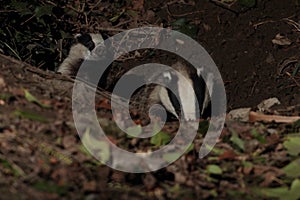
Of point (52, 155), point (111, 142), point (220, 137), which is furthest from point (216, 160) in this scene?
point (52, 155)

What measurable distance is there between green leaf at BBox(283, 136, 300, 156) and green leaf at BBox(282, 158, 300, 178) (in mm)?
155

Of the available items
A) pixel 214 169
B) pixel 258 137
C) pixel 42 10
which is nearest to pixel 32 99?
pixel 214 169

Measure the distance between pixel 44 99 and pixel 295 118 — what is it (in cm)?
169

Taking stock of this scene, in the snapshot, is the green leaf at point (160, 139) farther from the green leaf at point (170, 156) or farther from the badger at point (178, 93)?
the badger at point (178, 93)

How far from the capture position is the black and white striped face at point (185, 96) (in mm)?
4281

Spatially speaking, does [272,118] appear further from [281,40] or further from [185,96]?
[281,40]

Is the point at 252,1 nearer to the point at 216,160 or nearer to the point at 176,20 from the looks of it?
the point at 176,20

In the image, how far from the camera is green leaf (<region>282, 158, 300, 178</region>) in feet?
9.30

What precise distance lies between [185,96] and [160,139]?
1307 mm

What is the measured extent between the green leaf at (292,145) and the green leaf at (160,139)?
0.64 m

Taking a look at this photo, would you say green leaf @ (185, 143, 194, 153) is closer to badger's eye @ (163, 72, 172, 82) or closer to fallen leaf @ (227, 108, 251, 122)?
fallen leaf @ (227, 108, 251, 122)

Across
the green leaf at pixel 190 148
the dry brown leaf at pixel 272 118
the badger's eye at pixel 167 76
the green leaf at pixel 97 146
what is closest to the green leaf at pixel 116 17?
the badger's eye at pixel 167 76

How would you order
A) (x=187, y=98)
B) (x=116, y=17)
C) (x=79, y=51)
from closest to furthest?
(x=187, y=98), (x=79, y=51), (x=116, y=17)

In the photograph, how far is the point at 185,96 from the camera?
171 inches
